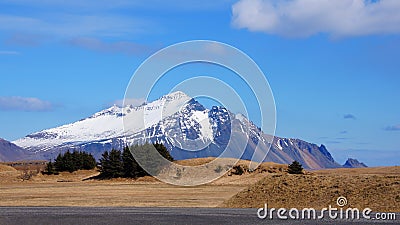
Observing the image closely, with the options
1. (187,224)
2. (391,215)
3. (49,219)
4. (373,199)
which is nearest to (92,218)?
(49,219)

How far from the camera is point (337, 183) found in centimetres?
4703

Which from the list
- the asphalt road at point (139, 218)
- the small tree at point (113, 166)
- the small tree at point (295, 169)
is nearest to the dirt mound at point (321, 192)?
the asphalt road at point (139, 218)

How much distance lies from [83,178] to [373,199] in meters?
77.9

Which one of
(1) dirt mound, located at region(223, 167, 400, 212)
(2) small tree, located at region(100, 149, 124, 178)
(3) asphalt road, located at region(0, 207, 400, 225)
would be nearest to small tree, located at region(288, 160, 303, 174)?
(2) small tree, located at region(100, 149, 124, 178)

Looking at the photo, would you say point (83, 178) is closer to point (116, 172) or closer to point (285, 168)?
point (116, 172)

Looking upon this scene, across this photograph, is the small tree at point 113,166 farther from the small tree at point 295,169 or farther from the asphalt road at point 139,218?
the asphalt road at point 139,218

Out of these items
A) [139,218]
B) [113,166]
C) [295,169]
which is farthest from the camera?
[113,166]

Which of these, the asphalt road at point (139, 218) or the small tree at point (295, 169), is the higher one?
the small tree at point (295, 169)

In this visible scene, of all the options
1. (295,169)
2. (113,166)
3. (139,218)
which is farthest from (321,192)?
(113,166)

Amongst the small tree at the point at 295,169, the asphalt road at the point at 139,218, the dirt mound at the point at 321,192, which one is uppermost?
the small tree at the point at 295,169

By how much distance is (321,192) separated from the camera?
151ft

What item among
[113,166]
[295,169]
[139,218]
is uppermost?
[113,166]

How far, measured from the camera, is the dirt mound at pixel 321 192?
4244cm

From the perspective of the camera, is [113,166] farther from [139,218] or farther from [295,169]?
[139,218]
